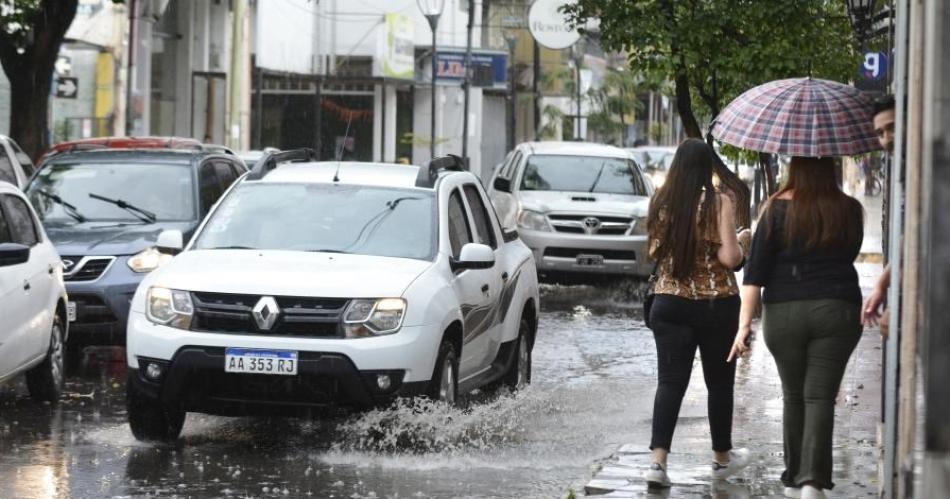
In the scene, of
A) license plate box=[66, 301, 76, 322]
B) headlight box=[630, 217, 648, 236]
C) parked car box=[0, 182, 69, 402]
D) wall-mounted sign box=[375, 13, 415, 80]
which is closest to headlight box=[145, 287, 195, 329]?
parked car box=[0, 182, 69, 402]

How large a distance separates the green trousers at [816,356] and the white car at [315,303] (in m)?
2.65

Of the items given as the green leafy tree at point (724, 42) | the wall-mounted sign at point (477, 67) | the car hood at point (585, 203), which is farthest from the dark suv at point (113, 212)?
the wall-mounted sign at point (477, 67)

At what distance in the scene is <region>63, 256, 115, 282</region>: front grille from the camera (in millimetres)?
13539

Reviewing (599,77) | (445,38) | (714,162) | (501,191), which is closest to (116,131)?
(501,191)

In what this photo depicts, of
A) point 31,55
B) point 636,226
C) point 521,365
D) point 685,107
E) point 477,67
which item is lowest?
point 521,365

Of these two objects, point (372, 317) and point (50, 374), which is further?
point (50, 374)

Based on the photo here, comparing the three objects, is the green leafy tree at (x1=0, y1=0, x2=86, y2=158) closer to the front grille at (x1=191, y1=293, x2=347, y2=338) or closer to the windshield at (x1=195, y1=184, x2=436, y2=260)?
the windshield at (x1=195, y1=184, x2=436, y2=260)

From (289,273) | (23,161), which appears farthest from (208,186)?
(289,273)

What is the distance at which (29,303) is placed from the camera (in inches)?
435

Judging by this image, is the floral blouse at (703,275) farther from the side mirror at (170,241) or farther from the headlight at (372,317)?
the side mirror at (170,241)

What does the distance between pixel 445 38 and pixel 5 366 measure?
165ft

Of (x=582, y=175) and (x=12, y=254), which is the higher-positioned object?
(x=582, y=175)

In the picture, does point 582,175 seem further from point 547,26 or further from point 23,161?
point 547,26

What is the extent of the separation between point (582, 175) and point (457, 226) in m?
11.3
